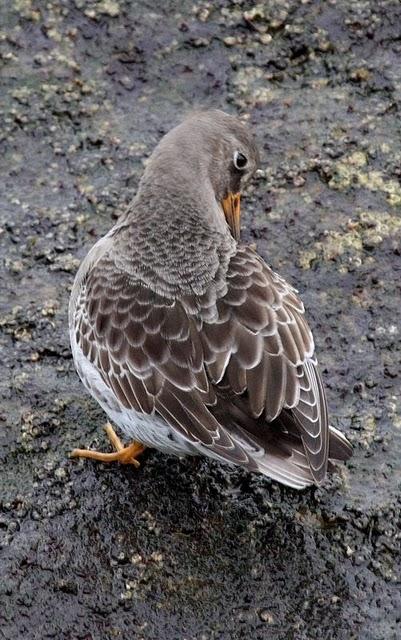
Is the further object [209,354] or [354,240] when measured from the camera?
[354,240]

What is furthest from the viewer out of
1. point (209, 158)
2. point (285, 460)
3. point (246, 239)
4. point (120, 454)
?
point (246, 239)

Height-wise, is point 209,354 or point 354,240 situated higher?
point 209,354

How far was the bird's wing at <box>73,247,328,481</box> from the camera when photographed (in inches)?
163

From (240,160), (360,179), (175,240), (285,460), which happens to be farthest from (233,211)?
(285,460)

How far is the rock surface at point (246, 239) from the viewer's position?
4215mm

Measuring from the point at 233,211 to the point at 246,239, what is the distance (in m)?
0.31

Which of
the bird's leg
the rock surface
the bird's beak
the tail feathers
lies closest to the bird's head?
the bird's beak

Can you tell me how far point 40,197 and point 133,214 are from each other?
100 centimetres

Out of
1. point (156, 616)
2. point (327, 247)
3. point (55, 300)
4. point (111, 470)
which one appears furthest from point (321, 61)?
point (156, 616)

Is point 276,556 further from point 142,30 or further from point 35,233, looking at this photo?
point 142,30

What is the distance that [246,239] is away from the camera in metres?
5.61

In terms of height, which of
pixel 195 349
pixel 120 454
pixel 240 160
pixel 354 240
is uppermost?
pixel 240 160

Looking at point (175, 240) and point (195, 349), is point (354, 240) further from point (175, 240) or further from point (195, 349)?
point (195, 349)

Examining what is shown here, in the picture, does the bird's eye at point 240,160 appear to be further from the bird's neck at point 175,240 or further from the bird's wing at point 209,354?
the bird's wing at point 209,354
